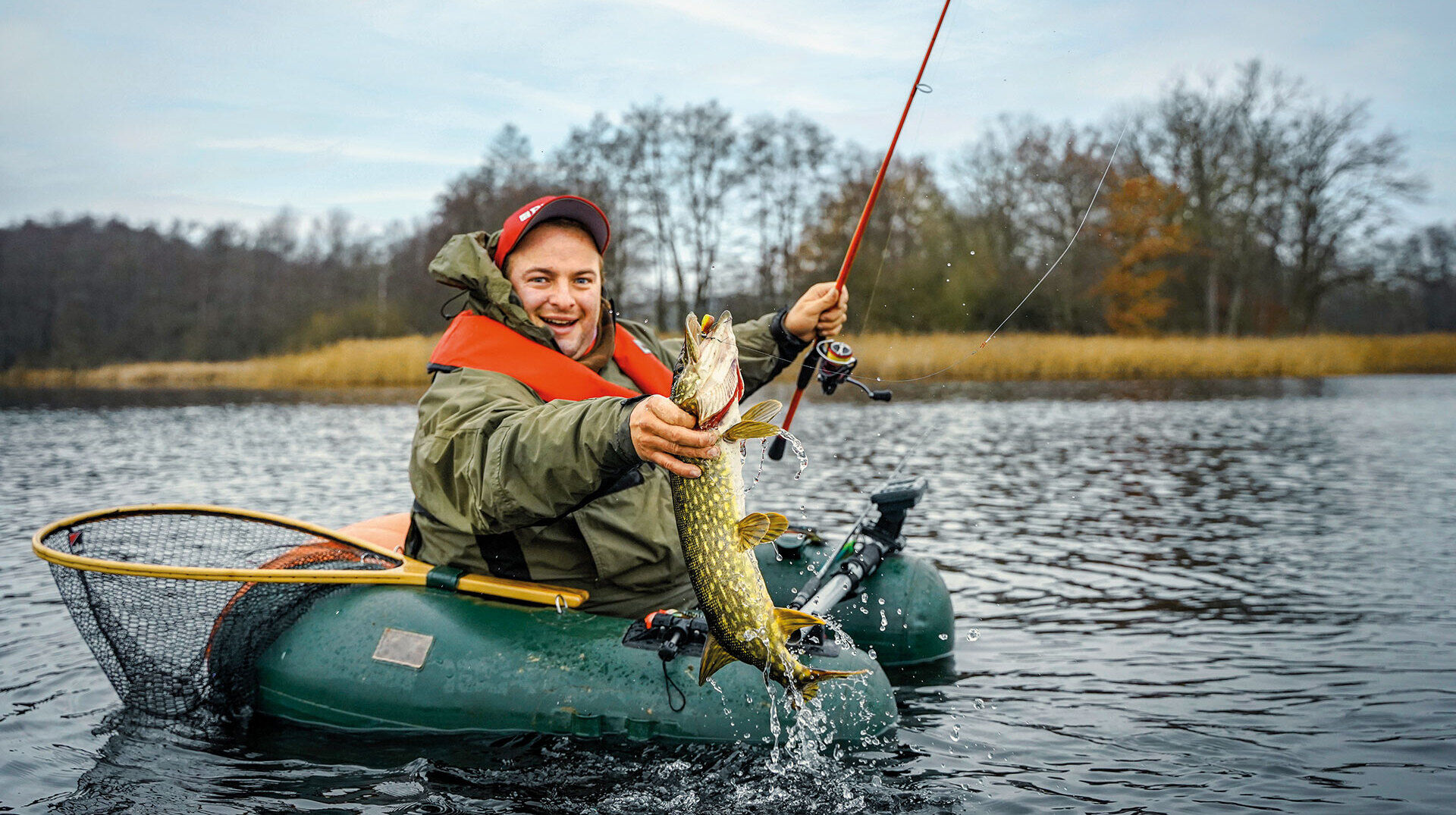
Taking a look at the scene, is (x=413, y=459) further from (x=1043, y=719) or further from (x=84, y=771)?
(x=1043, y=719)

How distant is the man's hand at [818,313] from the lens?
188 inches

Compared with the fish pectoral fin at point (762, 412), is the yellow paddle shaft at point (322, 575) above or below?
below

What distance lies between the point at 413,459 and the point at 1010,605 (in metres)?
4.14

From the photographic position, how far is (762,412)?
107 inches

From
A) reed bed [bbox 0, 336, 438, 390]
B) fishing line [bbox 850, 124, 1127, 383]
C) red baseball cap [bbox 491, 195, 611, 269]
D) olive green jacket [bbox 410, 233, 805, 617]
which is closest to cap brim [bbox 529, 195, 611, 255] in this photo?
red baseball cap [bbox 491, 195, 611, 269]

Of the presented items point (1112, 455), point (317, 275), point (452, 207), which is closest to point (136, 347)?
point (317, 275)

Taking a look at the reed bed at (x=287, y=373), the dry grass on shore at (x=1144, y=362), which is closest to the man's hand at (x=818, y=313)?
the dry grass on shore at (x=1144, y=362)

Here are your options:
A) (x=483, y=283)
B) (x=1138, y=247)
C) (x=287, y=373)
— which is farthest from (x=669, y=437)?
(x=287, y=373)

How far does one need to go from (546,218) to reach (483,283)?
387 mm

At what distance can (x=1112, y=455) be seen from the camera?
13.8 m

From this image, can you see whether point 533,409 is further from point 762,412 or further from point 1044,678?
point 1044,678

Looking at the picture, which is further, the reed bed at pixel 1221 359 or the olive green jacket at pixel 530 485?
the reed bed at pixel 1221 359

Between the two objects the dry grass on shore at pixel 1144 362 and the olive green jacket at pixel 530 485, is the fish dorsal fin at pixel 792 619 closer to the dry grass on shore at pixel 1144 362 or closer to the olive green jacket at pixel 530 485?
the olive green jacket at pixel 530 485

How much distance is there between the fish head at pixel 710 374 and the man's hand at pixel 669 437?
0.03 meters
